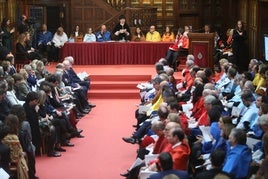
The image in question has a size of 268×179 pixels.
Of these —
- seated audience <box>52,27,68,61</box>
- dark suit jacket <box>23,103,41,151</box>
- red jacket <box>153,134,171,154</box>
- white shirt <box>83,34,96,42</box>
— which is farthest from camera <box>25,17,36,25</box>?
red jacket <box>153,134,171,154</box>

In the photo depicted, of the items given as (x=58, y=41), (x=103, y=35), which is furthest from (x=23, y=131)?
(x=103, y=35)

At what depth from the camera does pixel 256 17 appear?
1683 centimetres

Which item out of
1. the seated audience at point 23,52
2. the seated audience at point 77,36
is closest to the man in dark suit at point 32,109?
the seated audience at point 23,52

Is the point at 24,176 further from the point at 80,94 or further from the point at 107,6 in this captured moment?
the point at 107,6

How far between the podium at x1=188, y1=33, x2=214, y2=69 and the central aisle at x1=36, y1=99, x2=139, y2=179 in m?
2.95

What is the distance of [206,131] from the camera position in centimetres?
845

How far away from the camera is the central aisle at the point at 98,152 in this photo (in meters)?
9.64

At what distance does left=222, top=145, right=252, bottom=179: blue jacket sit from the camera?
6828 mm

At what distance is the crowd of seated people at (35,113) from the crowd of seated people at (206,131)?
1430 mm

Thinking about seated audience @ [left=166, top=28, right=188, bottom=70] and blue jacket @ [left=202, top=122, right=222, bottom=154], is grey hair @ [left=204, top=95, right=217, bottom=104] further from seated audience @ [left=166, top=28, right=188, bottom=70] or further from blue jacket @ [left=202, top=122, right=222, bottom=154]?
seated audience @ [left=166, top=28, right=188, bottom=70]

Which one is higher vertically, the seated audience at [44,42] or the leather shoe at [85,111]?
the seated audience at [44,42]

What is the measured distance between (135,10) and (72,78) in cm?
666

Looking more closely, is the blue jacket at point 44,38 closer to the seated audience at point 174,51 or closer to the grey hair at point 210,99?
the seated audience at point 174,51

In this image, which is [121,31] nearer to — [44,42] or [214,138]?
[44,42]
